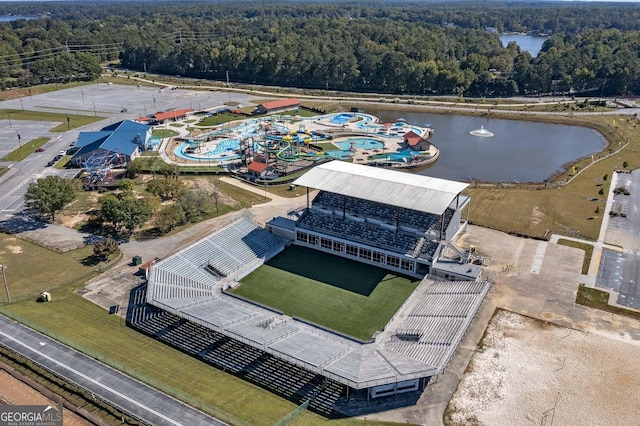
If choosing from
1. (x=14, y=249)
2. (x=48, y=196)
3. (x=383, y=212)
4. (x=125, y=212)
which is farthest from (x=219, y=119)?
(x=383, y=212)

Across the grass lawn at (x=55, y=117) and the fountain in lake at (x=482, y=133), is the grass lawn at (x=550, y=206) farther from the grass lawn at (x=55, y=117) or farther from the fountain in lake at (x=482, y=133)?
the grass lawn at (x=55, y=117)

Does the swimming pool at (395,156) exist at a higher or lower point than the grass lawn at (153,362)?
higher

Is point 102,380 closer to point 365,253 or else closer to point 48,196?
point 365,253

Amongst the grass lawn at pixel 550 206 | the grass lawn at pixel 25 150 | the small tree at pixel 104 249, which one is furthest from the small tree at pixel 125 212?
the grass lawn at pixel 550 206

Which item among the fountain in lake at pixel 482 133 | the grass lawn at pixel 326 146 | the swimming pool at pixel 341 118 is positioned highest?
the swimming pool at pixel 341 118

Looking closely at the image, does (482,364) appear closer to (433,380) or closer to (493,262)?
(433,380)

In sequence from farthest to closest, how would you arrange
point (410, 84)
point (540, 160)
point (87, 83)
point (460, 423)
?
point (87, 83), point (410, 84), point (540, 160), point (460, 423)

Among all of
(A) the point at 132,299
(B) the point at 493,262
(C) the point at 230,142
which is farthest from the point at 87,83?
(B) the point at 493,262
